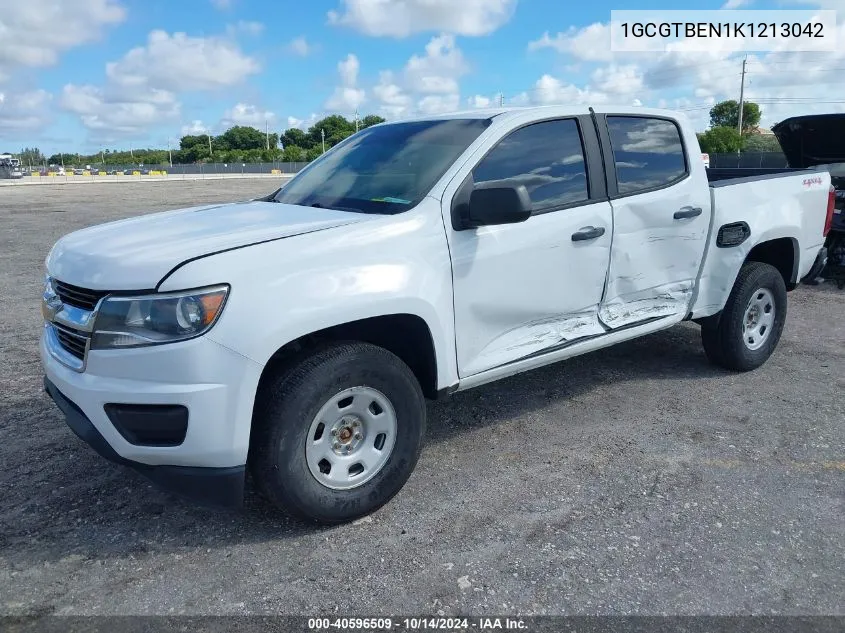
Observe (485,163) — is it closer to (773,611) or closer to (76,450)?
(773,611)

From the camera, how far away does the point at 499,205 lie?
3.27 metres

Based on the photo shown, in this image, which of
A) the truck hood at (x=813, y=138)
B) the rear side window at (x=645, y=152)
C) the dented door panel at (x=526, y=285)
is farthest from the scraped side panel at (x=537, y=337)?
the truck hood at (x=813, y=138)

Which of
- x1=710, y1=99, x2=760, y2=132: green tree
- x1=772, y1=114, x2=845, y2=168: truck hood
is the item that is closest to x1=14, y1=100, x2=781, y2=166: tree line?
x1=710, y1=99, x2=760, y2=132: green tree

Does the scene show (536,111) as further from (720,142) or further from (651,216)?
(720,142)

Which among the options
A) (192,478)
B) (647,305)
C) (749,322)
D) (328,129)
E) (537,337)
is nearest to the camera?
(192,478)

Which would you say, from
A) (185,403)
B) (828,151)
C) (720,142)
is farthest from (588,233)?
(720,142)

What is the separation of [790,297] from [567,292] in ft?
18.1

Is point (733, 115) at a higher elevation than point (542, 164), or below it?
higher

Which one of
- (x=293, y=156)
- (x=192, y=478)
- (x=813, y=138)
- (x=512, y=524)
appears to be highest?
(x=293, y=156)

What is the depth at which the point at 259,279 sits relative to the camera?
282 cm

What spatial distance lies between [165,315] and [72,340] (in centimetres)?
63

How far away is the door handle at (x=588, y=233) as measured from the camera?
3906 mm

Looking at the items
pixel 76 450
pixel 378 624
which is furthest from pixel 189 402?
pixel 76 450

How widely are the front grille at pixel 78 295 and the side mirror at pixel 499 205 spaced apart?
1649 mm
